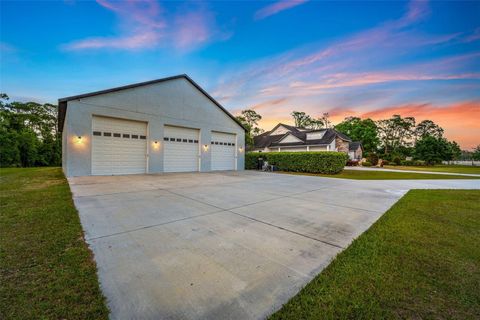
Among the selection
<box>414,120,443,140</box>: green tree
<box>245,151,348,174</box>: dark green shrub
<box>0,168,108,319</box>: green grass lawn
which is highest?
<box>414,120,443,140</box>: green tree

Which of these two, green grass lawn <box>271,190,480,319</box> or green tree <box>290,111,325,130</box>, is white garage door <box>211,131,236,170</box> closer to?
green grass lawn <box>271,190,480,319</box>

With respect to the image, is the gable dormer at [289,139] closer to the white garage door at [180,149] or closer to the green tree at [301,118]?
the white garage door at [180,149]

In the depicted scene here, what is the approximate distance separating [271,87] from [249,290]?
16.0m

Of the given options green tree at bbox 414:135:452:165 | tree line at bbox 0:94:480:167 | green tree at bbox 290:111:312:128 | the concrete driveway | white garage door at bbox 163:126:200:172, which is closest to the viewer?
the concrete driveway

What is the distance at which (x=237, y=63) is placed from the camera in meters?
14.0

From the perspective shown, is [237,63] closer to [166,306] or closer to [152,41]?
[152,41]

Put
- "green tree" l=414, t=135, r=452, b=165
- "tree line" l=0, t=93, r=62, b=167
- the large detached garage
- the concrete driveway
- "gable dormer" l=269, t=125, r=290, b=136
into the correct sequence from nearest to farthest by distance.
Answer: the concrete driveway < the large detached garage < "tree line" l=0, t=93, r=62, b=167 < "gable dormer" l=269, t=125, r=290, b=136 < "green tree" l=414, t=135, r=452, b=165

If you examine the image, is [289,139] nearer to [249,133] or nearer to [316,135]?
[316,135]

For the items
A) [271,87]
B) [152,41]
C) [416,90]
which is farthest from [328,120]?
[152,41]

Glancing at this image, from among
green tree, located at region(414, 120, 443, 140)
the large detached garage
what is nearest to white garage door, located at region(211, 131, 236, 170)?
the large detached garage

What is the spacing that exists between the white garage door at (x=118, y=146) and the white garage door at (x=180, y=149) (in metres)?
1.43

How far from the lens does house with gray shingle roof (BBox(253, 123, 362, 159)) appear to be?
24.6m

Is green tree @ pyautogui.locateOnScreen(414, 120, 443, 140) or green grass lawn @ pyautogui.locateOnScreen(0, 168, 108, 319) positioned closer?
green grass lawn @ pyautogui.locateOnScreen(0, 168, 108, 319)

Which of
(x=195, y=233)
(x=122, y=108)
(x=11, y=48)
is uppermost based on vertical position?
(x=11, y=48)
